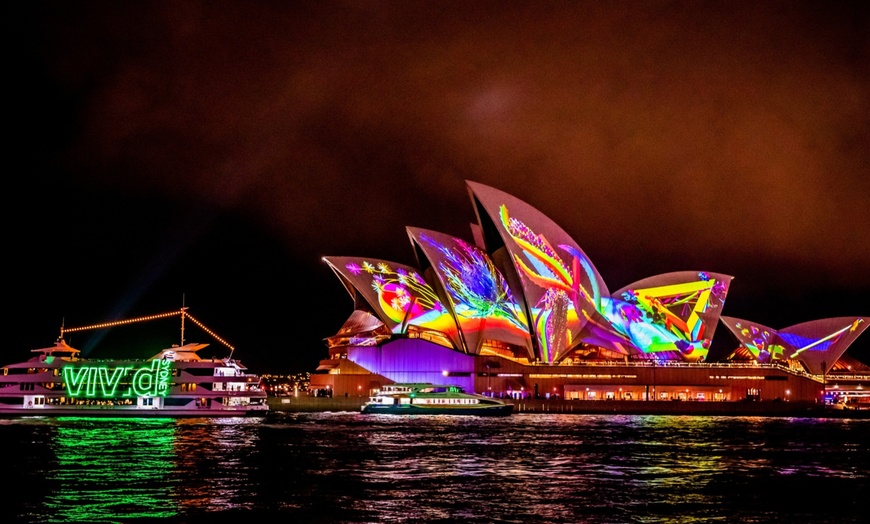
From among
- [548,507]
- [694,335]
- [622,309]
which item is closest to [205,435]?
[548,507]

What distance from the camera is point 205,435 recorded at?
Answer: 40.7 m

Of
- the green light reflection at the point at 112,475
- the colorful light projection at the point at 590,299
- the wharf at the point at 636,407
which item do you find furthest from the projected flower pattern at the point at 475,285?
the green light reflection at the point at 112,475

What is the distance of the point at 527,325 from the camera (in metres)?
73.7

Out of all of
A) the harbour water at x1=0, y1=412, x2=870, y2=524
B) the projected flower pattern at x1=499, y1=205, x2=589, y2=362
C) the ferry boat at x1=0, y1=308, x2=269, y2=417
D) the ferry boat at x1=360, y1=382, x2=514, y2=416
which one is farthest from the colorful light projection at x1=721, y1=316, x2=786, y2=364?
the ferry boat at x1=0, y1=308, x2=269, y2=417

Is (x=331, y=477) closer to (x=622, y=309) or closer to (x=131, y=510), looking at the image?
(x=131, y=510)

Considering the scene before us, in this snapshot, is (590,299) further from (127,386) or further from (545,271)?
(127,386)

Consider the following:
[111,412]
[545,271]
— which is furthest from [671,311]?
[111,412]

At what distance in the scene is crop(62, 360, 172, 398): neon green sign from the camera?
56.6 m

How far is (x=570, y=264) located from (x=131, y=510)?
55.1m

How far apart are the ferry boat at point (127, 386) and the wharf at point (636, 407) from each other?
658 inches

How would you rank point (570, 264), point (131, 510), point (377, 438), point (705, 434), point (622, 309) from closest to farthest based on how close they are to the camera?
point (131, 510)
point (377, 438)
point (705, 434)
point (570, 264)
point (622, 309)

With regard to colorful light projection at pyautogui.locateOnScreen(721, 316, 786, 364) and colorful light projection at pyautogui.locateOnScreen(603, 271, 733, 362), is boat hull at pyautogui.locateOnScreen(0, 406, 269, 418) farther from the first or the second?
colorful light projection at pyautogui.locateOnScreen(721, 316, 786, 364)

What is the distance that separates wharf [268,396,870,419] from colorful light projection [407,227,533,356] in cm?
590

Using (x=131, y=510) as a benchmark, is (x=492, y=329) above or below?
above
